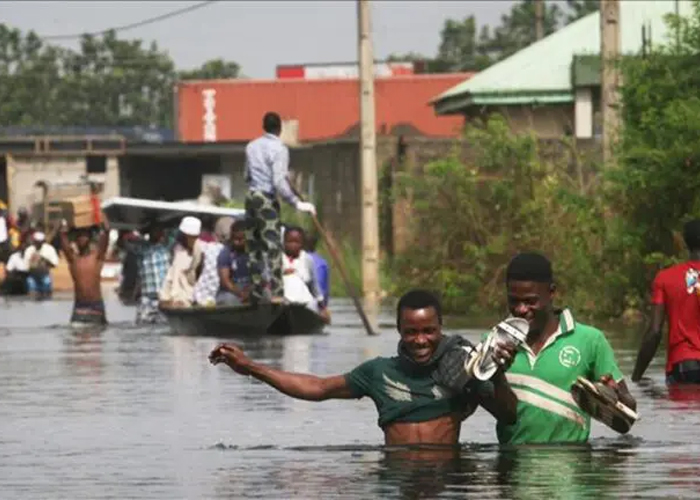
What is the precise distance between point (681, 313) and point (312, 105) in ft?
262

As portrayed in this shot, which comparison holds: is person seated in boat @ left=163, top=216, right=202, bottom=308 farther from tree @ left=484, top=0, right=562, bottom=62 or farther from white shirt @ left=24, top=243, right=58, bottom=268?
tree @ left=484, top=0, right=562, bottom=62

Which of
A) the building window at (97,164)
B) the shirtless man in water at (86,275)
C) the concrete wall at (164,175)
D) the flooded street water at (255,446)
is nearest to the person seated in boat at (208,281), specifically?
the shirtless man in water at (86,275)

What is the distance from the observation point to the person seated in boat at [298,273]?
29406 mm

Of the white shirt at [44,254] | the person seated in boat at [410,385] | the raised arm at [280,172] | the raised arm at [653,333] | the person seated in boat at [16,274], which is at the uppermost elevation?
the raised arm at [280,172]

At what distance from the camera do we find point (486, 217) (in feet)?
117

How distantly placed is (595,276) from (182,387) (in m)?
11.0

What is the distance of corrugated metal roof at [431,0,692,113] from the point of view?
50750mm

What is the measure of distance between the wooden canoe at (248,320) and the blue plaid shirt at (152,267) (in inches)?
170

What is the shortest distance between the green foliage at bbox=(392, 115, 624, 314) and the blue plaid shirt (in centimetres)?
371

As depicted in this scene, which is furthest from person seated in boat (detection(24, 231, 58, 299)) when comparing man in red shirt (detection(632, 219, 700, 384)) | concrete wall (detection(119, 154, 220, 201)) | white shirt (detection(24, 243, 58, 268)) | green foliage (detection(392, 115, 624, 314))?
man in red shirt (detection(632, 219, 700, 384))

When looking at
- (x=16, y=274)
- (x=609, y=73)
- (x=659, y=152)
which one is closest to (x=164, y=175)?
(x=16, y=274)

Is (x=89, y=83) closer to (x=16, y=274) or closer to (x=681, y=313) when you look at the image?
(x=16, y=274)

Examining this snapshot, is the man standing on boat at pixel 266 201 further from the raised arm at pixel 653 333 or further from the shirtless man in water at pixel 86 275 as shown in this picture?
the raised arm at pixel 653 333

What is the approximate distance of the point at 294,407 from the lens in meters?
18.5
